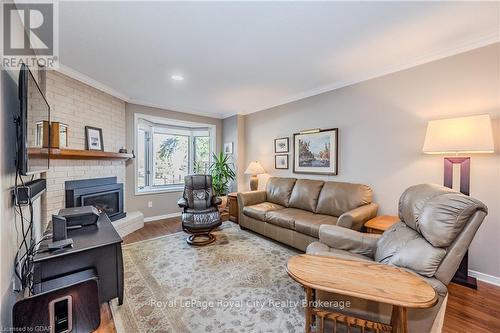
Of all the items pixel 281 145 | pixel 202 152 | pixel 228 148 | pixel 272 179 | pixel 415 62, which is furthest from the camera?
pixel 202 152

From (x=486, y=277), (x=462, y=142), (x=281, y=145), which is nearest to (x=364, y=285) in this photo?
(x=462, y=142)

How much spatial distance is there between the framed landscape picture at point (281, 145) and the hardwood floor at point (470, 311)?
279 cm

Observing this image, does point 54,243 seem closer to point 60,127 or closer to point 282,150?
point 60,127

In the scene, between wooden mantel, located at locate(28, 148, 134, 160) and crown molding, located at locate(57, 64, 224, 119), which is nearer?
wooden mantel, located at locate(28, 148, 134, 160)

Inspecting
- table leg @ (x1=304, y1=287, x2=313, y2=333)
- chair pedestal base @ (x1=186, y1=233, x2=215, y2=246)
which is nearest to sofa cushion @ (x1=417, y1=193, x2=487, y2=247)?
table leg @ (x1=304, y1=287, x2=313, y2=333)

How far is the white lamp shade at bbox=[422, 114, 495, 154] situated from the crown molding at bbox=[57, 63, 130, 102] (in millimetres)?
4276

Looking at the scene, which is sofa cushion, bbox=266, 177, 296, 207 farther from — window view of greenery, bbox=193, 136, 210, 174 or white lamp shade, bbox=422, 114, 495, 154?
window view of greenery, bbox=193, 136, 210, 174

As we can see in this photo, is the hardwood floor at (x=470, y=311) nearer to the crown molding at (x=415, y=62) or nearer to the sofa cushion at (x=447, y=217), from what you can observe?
the sofa cushion at (x=447, y=217)

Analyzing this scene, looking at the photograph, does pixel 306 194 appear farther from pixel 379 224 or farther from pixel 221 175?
pixel 221 175

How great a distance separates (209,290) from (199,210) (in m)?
1.49

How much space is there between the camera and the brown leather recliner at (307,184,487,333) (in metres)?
1.13

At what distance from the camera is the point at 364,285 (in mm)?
1047

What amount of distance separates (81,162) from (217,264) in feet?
7.95

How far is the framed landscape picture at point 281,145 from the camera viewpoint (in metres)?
4.00
